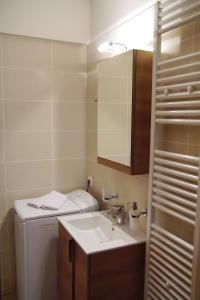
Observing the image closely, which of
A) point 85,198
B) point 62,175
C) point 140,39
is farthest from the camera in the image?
point 62,175

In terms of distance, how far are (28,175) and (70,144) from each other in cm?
47

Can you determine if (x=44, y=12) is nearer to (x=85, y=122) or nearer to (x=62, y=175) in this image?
(x=85, y=122)

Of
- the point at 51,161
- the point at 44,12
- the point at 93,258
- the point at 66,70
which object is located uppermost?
the point at 44,12

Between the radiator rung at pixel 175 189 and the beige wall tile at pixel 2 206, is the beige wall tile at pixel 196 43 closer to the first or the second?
the radiator rung at pixel 175 189

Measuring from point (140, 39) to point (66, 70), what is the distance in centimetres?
91

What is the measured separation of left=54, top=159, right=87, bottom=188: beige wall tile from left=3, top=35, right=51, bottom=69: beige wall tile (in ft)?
2.88

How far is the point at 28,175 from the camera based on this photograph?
2.40m

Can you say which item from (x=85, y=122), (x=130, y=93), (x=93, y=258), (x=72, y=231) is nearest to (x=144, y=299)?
(x=93, y=258)

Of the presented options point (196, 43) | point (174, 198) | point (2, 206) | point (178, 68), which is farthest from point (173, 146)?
point (2, 206)

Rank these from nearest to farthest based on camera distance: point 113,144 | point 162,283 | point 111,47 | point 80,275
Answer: point 162,283
point 80,275
point 113,144
point 111,47

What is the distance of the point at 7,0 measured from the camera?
2.16 meters

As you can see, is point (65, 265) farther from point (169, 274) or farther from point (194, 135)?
point (194, 135)

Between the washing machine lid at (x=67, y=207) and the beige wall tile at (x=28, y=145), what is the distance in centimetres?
39

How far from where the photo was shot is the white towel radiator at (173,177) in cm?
122
